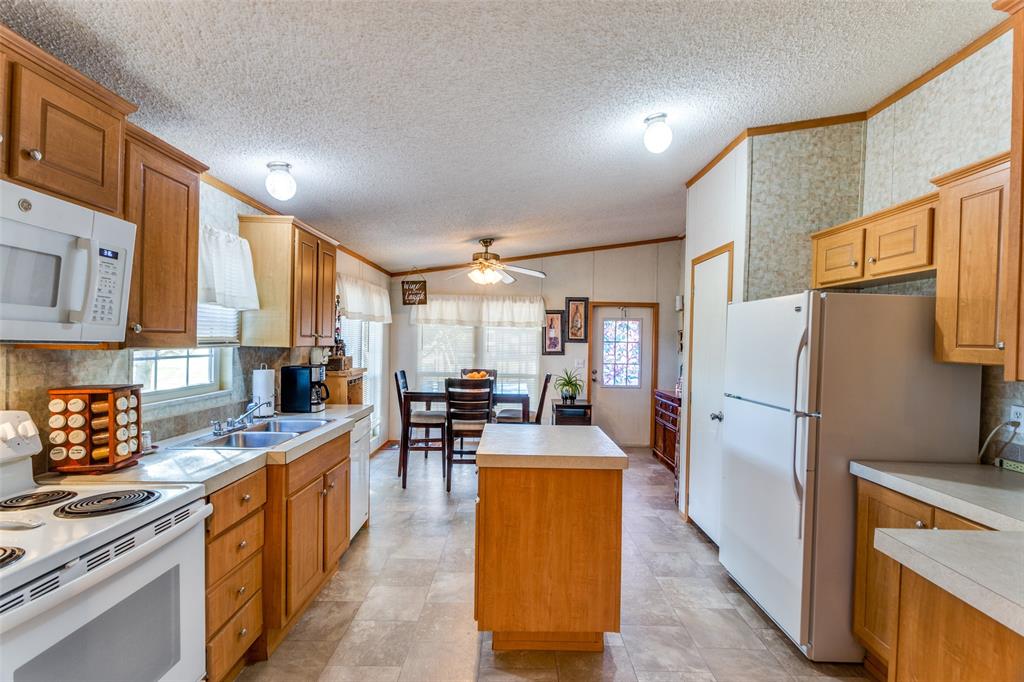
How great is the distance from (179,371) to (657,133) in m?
2.81

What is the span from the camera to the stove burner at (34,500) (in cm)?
135

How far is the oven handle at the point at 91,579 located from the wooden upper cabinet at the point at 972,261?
114 inches

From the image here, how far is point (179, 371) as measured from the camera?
2.45 m

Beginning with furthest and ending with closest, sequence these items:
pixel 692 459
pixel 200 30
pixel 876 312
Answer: pixel 692 459
pixel 876 312
pixel 200 30

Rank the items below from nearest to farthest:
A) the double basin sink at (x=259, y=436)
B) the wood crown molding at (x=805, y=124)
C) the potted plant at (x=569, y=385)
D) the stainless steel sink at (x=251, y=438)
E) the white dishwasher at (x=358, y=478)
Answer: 1. the double basin sink at (x=259, y=436)
2. the stainless steel sink at (x=251, y=438)
3. the wood crown molding at (x=805, y=124)
4. the white dishwasher at (x=358, y=478)
5. the potted plant at (x=569, y=385)

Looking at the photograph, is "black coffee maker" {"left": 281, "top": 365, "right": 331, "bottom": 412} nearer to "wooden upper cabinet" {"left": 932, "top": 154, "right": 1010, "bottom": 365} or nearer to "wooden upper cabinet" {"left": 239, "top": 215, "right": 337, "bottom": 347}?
"wooden upper cabinet" {"left": 239, "top": 215, "right": 337, "bottom": 347}

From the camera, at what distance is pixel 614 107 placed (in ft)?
7.54

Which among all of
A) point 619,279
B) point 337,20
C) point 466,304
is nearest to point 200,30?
point 337,20

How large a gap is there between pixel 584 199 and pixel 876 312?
2302mm

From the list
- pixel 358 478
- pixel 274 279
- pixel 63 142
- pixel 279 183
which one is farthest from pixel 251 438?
pixel 63 142

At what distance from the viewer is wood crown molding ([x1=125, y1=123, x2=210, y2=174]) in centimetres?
169

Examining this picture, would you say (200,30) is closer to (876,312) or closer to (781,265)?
(876,312)

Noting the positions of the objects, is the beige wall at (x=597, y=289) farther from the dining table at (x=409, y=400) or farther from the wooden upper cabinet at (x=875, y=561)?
the wooden upper cabinet at (x=875, y=561)

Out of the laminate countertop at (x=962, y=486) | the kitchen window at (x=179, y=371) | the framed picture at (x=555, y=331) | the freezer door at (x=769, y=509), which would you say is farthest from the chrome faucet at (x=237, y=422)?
the framed picture at (x=555, y=331)
